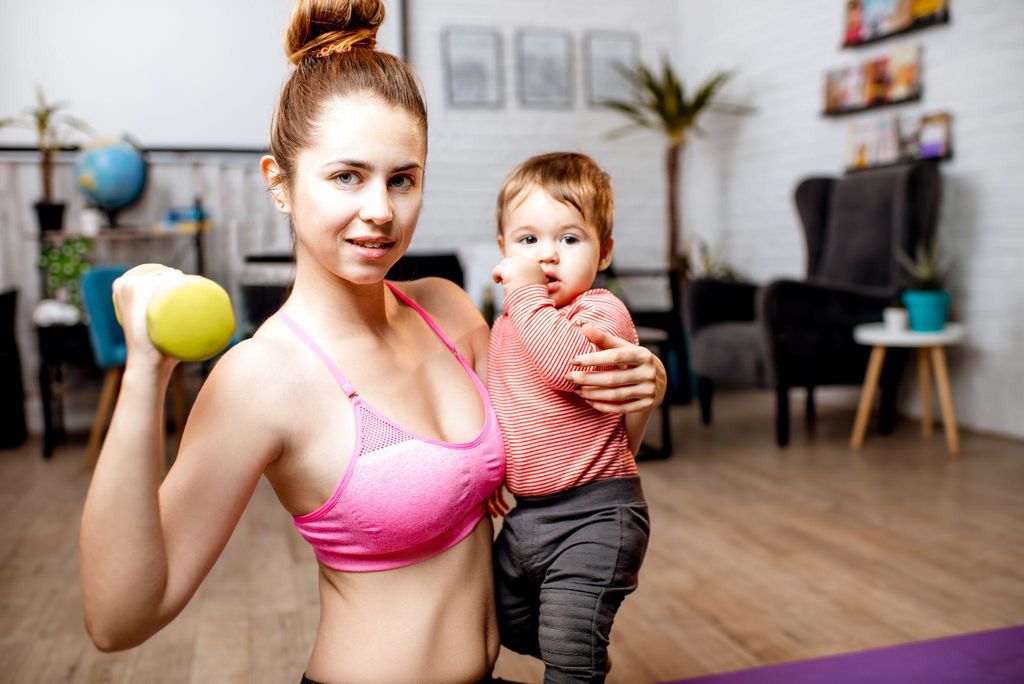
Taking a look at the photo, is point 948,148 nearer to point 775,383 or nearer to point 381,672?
point 775,383

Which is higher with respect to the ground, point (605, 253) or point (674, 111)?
point (674, 111)

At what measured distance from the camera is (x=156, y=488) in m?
0.70

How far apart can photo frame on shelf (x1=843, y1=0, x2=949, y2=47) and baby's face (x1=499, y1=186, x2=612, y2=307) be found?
12.7ft

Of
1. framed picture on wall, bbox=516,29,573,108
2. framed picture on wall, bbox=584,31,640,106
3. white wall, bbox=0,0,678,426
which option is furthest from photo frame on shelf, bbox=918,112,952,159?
framed picture on wall, bbox=516,29,573,108

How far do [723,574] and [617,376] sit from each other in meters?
1.67

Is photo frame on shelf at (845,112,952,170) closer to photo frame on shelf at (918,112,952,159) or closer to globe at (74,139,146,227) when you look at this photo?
photo frame on shelf at (918,112,952,159)

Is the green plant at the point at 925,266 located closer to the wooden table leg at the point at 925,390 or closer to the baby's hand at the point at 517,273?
the wooden table leg at the point at 925,390

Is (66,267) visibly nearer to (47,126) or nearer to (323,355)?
(47,126)

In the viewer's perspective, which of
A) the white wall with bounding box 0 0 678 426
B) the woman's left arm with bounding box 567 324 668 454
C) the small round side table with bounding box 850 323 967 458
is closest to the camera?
the woman's left arm with bounding box 567 324 668 454

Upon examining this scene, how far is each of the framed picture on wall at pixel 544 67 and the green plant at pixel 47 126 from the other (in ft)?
8.91

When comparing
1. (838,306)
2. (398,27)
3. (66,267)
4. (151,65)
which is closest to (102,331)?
(66,267)

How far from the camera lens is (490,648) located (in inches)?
37.6

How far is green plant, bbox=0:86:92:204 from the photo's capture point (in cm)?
461

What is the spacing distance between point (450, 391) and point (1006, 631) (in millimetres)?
778
